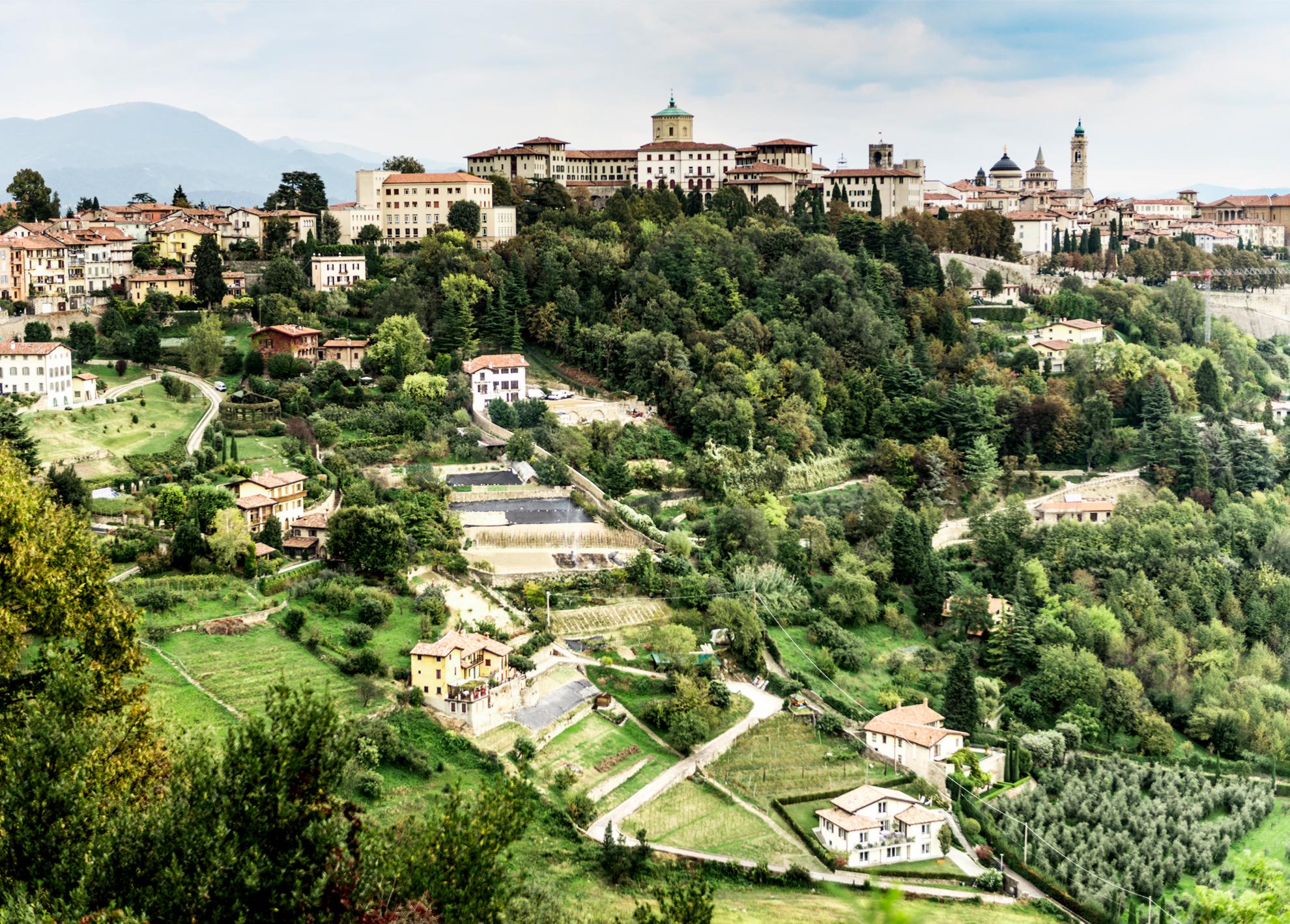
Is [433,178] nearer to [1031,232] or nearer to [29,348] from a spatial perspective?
[29,348]

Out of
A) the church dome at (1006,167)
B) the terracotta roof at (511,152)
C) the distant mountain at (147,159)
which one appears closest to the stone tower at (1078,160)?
the church dome at (1006,167)

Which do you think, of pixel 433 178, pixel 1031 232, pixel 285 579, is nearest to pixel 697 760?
pixel 285 579

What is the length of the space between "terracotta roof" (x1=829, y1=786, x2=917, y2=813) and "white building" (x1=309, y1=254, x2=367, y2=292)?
2694 cm

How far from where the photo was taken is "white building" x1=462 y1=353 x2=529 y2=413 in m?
35.8

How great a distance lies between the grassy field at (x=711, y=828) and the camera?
2083 centimetres

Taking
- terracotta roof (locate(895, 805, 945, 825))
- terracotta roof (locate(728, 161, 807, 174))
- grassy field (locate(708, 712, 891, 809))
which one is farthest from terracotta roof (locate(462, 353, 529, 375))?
terracotta roof (locate(728, 161, 807, 174))

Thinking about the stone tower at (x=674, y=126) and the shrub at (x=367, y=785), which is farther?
the stone tower at (x=674, y=126)

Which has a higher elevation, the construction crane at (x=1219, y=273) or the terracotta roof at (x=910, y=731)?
the construction crane at (x=1219, y=273)

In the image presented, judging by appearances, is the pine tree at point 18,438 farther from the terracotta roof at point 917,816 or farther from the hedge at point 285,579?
the terracotta roof at point 917,816

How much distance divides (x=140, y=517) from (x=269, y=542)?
2.64m

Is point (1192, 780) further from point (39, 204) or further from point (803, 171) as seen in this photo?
point (39, 204)

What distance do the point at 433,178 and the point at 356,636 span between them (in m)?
28.6

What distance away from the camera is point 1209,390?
4369cm

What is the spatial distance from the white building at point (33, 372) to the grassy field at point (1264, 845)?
88.7ft
